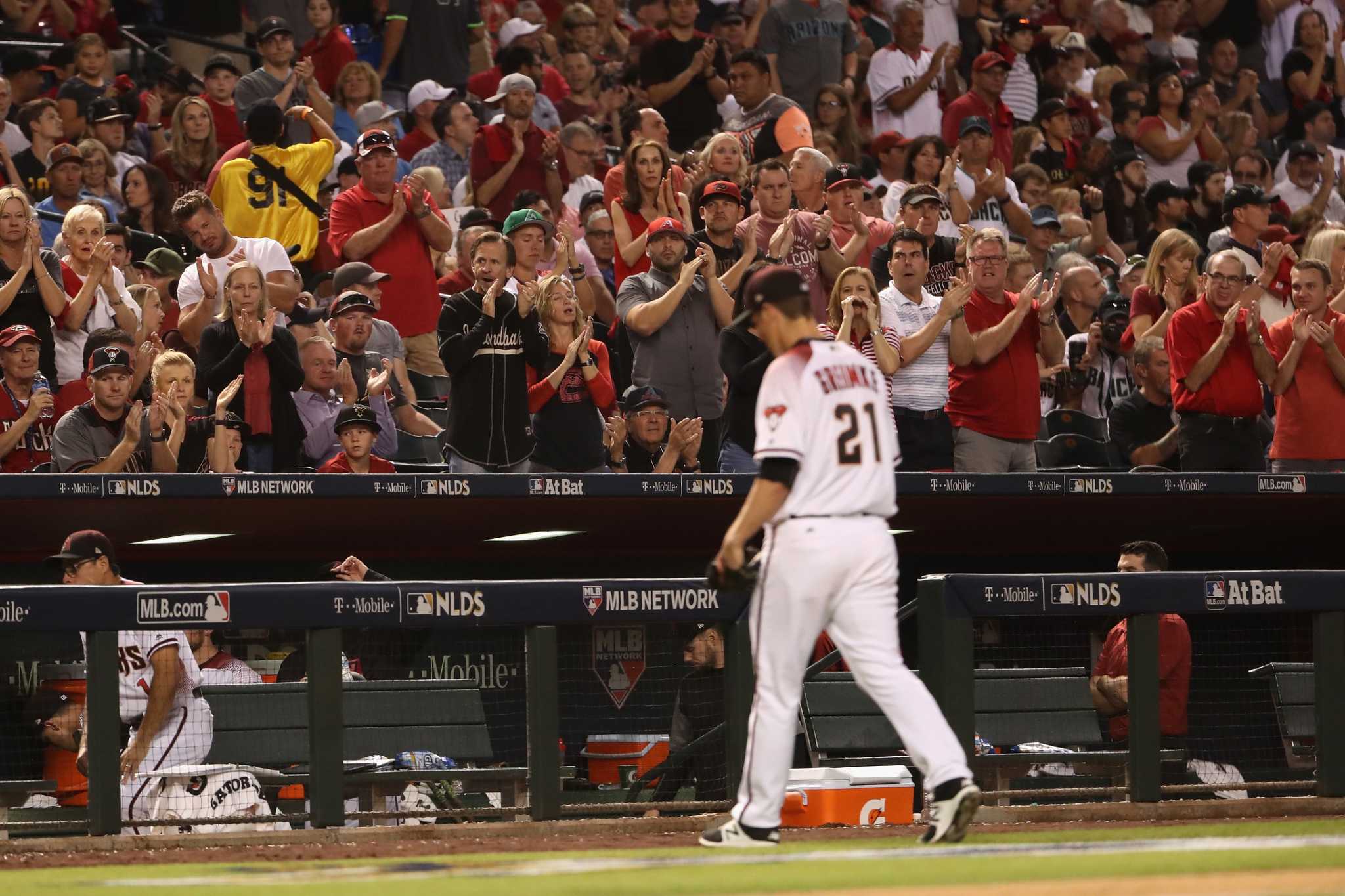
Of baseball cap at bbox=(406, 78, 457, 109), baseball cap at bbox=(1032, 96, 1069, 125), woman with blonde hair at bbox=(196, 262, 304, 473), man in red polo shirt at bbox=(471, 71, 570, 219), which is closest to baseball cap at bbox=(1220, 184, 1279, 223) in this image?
baseball cap at bbox=(1032, 96, 1069, 125)

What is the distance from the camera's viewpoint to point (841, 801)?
6.98m

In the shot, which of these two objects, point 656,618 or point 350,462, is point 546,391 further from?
point 656,618

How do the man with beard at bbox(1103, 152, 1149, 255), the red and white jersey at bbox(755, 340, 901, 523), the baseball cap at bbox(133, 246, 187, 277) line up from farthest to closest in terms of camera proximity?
the man with beard at bbox(1103, 152, 1149, 255)
the baseball cap at bbox(133, 246, 187, 277)
the red and white jersey at bbox(755, 340, 901, 523)

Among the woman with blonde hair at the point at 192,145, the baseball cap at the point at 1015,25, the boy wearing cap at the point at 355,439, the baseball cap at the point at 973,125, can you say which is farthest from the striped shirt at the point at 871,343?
the baseball cap at the point at 1015,25

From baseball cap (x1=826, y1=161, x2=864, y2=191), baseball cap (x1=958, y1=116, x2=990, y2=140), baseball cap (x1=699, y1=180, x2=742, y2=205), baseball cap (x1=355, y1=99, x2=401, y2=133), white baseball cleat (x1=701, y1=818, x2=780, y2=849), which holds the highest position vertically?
baseball cap (x1=355, y1=99, x2=401, y2=133)

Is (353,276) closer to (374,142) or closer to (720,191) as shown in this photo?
(374,142)

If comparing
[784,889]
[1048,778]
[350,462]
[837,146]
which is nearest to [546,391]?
[350,462]

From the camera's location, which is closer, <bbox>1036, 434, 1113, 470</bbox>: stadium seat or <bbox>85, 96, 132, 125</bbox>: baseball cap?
<bbox>1036, 434, 1113, 470</bbox>: stadium seat

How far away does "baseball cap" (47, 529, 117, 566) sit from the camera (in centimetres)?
726

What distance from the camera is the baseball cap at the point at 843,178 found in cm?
1062

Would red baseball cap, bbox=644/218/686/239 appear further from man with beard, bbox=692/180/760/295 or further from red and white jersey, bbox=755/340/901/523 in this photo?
red and white jersey, bbox=755/340/901/523

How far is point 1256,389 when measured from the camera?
9875 mm

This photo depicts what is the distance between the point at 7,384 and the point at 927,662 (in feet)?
14.6

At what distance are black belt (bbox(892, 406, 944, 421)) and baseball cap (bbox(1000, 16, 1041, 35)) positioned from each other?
314 inches
